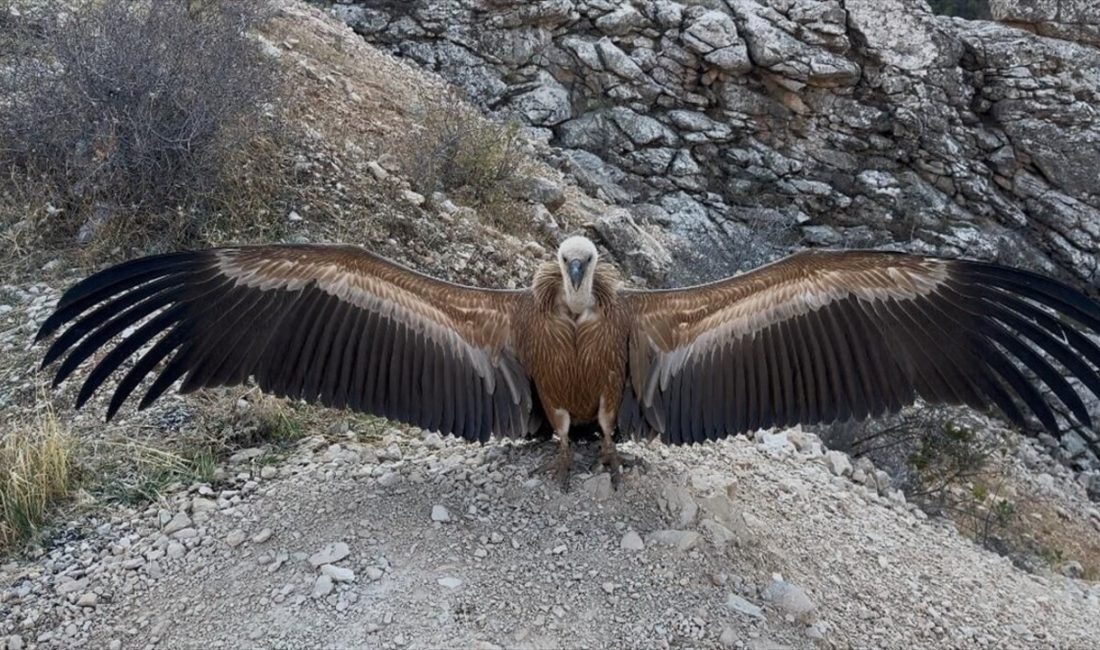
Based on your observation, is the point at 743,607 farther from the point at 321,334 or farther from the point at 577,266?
the point at 321,334

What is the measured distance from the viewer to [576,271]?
434 centimetres

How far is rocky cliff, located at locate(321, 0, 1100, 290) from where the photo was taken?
1495 cm

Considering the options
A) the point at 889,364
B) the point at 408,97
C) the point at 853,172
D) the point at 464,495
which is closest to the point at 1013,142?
the point at 853,172

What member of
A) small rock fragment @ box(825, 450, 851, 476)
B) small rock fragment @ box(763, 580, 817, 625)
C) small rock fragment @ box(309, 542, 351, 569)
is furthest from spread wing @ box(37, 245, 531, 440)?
small rock fragment @ box(825, 450, 851, 476)

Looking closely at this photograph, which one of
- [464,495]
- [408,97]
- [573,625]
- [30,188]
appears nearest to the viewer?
[573,625]

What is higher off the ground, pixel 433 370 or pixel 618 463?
pixel 433 370

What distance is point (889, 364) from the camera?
4594mm

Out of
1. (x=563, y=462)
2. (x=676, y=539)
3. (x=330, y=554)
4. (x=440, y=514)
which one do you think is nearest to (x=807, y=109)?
(x=563, y=462)

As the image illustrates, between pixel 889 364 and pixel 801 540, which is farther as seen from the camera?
pixel 801 540

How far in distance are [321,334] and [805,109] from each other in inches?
505

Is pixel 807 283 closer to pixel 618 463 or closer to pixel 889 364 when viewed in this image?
pixel 889 364

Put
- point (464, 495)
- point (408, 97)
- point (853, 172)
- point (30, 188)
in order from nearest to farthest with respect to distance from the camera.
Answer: point (464, 495), point (30, 188), point (408, 97), point (853, 172)

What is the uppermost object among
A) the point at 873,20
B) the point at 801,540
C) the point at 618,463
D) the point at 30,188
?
the point at 873,20

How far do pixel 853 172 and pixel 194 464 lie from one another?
43.1 ft
